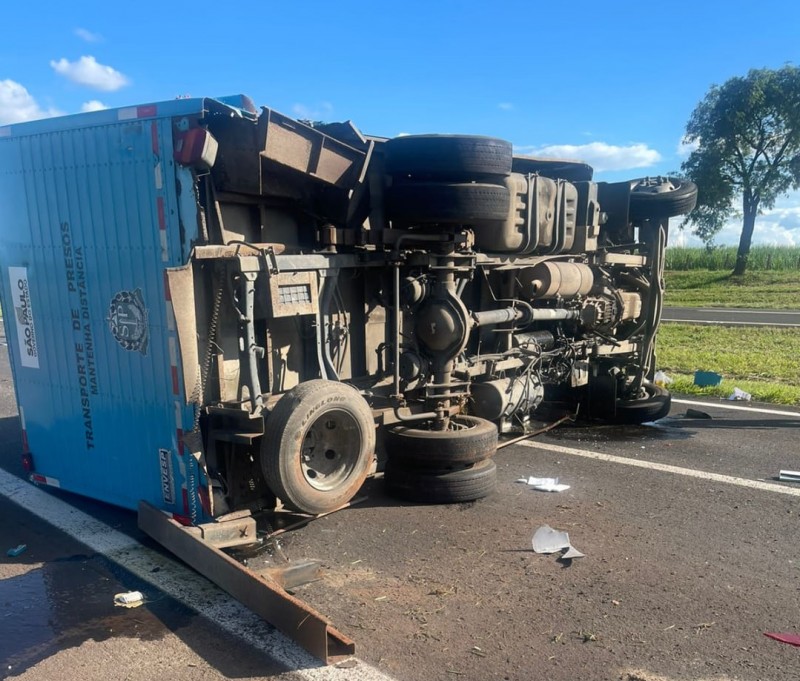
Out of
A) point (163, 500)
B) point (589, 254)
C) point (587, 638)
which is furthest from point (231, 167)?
point (589, 254)

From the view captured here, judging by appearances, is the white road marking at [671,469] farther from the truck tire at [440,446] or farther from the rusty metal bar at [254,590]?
the rusty metal bar at [254,590]

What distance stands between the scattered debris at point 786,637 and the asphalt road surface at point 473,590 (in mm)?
53

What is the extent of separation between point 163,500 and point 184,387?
91 cm

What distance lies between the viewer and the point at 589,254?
24.4 ft

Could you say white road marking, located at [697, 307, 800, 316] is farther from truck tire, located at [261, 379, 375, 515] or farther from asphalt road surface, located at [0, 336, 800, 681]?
truck tire, located at [261, 379, 375, 515]

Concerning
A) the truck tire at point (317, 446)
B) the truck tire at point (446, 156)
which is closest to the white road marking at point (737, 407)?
the truck tire at point (446, 156)

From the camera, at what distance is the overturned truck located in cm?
426

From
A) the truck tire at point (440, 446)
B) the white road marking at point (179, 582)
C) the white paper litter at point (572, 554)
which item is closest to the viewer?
the white road marking at point (179, 582)

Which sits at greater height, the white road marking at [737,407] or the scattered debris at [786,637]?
the scattered debris at [786,637]

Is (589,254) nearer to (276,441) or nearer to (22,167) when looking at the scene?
(276,441)

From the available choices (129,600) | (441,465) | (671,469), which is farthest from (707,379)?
(129,600)

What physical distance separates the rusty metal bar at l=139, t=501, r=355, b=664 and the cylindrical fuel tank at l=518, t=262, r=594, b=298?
3.83m

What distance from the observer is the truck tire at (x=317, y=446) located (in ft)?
13.7

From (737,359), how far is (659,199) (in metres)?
4.85
